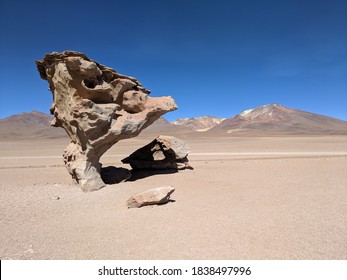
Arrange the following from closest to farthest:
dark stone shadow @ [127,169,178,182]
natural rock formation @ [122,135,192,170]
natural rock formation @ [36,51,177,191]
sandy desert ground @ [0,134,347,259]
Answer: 1. sandy desert ground @ [0,134,347,259]
2. natural rock formation @ [36,51,177,191]
3. dark stone shadow @ [127,169,178,182]
4. natural rock formation @ [122,135,192,170]

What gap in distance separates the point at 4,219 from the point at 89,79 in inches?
228

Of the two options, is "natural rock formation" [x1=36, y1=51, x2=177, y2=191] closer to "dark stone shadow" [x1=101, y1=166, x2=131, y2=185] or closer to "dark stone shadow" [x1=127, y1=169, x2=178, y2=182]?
"dark stone shadow" [x1=101, y1=166, x2=131, y2=185]

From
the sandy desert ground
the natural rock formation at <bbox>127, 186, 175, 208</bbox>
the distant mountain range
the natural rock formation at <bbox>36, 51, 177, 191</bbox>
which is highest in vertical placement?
the distant mountain range

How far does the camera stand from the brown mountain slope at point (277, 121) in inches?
5128

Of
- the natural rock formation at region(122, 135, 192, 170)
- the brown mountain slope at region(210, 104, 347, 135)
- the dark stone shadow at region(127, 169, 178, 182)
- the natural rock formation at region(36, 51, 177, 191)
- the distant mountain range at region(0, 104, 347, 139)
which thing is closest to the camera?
the natural rock formation at region(36, 51, 177, 191)

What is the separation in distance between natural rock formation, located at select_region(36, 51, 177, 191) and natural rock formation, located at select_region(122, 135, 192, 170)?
8.22 ft

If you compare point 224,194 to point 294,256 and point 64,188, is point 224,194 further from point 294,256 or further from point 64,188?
point 64,188

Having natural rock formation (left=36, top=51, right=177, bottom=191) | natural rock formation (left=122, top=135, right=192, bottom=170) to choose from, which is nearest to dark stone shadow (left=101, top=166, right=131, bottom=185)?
natural rock formation (left=36, top=51, right=177, bottom=191)

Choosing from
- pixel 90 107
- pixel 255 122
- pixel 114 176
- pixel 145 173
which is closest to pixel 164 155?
pixel 145 173

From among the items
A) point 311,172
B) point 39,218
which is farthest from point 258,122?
point 39,218

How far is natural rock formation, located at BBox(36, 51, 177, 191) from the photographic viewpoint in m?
10.4

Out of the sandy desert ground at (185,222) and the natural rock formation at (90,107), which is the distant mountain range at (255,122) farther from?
the sandy desert ground at (185,222)

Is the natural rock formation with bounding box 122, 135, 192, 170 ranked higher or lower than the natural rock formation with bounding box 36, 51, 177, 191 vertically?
lower

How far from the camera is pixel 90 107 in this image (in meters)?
10.4
